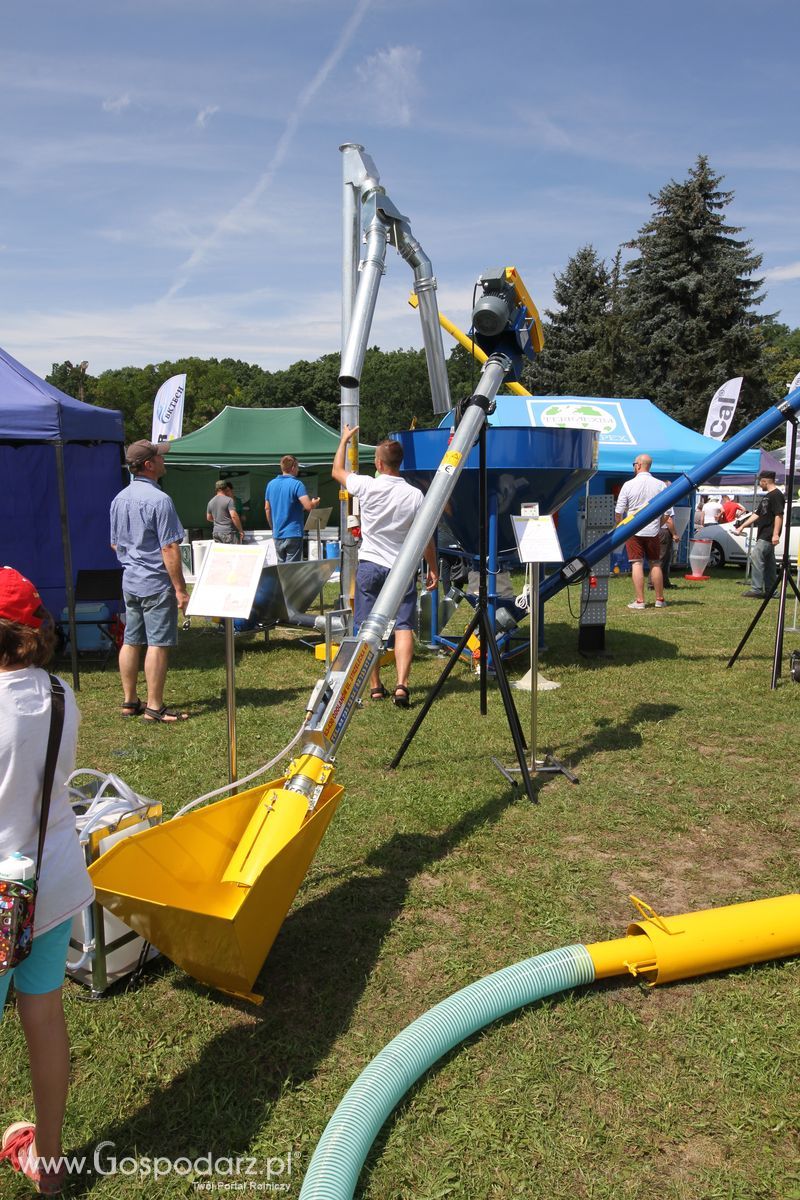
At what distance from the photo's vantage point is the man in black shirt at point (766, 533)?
12.1 m

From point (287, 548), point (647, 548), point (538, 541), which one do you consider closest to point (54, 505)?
point (287, 548)

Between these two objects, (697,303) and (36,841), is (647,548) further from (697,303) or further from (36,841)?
(697,303)

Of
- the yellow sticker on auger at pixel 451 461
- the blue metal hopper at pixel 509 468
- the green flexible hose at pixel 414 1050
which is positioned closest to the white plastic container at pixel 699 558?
the blue metal hopper at pixel 509 468

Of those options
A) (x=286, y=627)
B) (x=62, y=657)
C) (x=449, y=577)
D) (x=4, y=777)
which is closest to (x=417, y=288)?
(x=449, y=577)

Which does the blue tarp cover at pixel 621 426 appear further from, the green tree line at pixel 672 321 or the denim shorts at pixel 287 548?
the green tree line at pixel 672 321

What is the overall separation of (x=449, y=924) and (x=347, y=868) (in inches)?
26.8

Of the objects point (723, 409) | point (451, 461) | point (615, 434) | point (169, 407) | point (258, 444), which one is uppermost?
point (723, 409)

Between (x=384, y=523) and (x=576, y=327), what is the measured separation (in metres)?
37.8

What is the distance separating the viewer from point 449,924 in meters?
3.51

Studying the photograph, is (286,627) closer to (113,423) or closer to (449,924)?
(113,423)

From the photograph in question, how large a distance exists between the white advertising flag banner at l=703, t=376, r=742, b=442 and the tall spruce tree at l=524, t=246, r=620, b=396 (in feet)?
67.0

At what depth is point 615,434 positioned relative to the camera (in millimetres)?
17125

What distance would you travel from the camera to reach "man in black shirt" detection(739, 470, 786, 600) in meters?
12.1

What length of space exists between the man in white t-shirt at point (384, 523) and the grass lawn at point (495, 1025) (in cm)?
78
